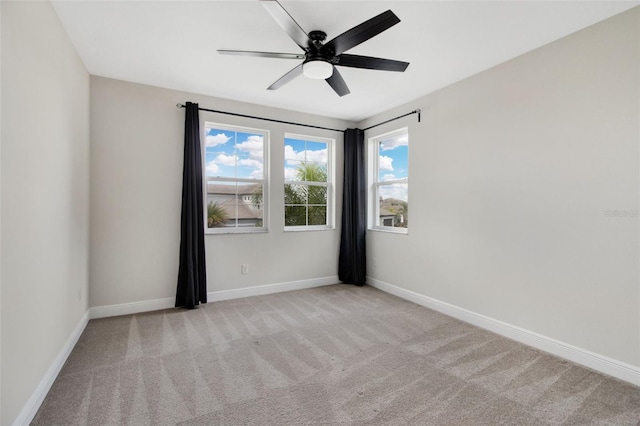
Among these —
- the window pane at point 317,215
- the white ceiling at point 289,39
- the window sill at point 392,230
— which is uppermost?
the white ceiling at point 289,39

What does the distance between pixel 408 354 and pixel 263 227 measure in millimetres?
2552

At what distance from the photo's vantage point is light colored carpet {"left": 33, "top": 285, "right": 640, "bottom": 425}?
1798mm

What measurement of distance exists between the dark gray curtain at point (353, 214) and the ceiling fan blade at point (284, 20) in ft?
8.55

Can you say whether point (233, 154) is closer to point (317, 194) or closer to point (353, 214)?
point (317, 194)

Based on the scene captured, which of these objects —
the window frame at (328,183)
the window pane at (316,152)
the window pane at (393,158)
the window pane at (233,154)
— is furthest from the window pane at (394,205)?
the window pane at (233,154)

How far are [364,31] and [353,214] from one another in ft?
9.96

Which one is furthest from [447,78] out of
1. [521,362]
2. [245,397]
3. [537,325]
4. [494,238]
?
[245,397]

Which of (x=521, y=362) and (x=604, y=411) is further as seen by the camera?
(x=521, y=362)

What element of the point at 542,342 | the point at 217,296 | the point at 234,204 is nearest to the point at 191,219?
the point at 234,204

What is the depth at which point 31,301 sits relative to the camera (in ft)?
5.84

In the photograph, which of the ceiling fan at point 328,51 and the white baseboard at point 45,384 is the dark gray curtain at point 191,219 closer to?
the white baseboard at point 45,384

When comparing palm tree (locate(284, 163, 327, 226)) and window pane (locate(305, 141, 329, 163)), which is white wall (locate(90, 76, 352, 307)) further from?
window pane (locate(305, 141, 329, 163))

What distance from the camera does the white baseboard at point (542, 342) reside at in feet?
7.16

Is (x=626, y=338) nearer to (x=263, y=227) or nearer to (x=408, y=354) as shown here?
→ (x=408, y=354)
